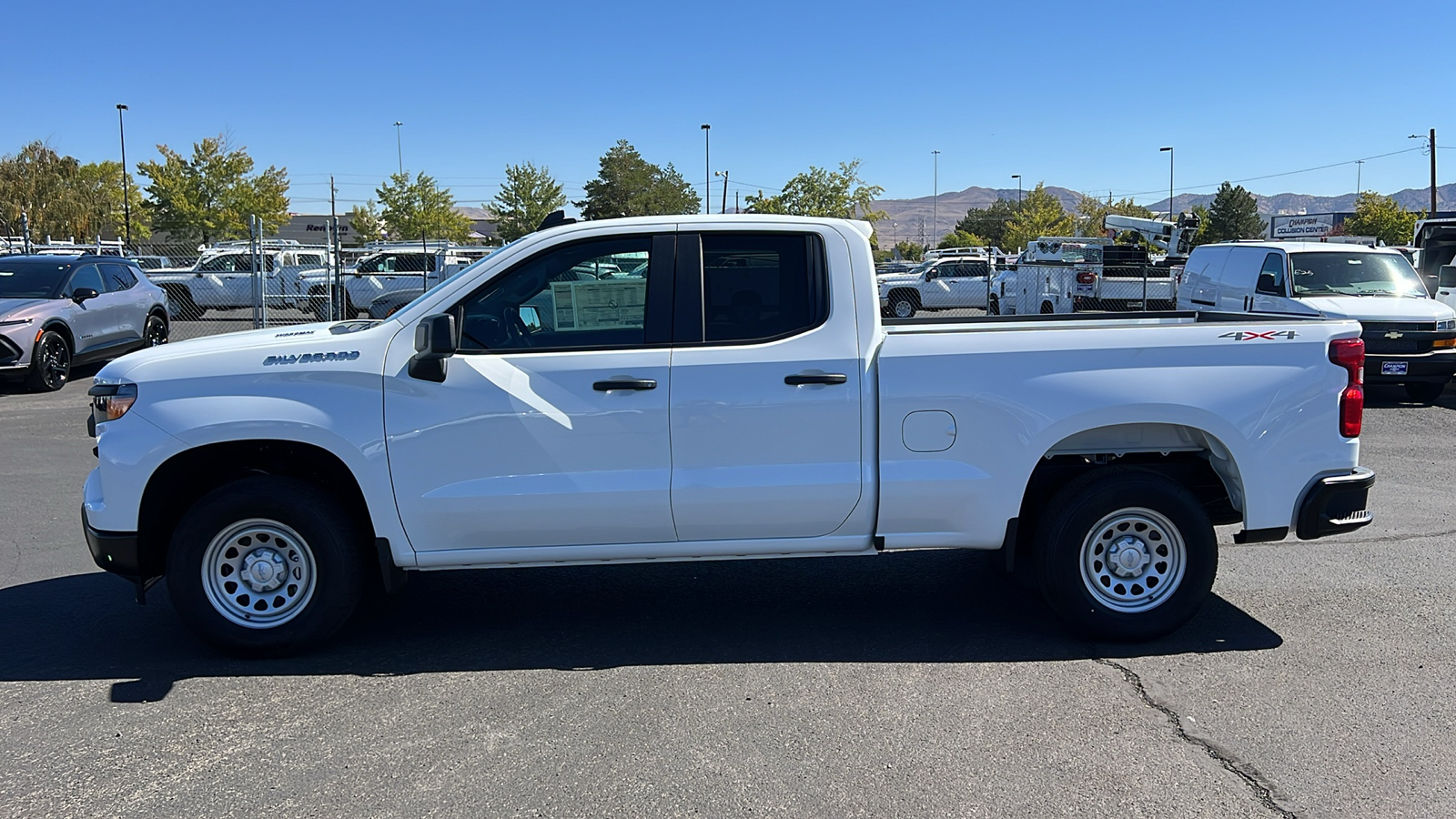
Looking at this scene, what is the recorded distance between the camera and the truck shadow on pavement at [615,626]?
197 inches

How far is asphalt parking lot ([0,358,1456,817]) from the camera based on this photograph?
3.73m

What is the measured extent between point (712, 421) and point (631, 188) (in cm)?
6276

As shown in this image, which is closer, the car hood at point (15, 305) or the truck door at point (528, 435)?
the truck door at point (528, 435)

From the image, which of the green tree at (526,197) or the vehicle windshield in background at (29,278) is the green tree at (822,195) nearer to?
the green tree at (526,197)

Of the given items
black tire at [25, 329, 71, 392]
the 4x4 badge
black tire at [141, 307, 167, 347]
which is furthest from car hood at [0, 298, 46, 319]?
the 4x4 badge

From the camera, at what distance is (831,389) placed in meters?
4.90

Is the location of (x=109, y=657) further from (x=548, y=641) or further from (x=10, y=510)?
(x=10, y=510)

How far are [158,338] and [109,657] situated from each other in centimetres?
1328

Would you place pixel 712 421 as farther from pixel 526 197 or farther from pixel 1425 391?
pixel 526 197

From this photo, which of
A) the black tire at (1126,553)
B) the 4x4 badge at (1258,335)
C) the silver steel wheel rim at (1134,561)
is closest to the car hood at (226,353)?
the black tire at (1126,553)

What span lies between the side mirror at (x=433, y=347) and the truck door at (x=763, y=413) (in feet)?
3.16

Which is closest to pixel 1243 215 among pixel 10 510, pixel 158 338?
pixel 158 338

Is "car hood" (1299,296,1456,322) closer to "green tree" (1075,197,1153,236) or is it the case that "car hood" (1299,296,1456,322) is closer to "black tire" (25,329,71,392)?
"black tire" (25,329,71,392)

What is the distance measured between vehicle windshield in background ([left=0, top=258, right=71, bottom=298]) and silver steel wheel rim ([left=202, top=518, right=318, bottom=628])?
463 inches
